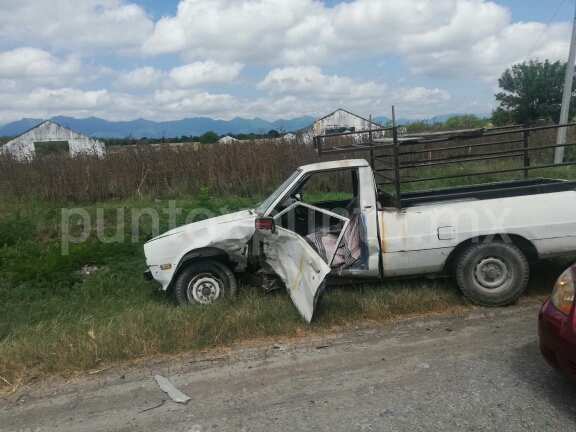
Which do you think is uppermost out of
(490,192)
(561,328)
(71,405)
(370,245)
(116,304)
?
(490,192)

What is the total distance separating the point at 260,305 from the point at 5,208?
8862 mm

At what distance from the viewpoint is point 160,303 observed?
597 centimetres

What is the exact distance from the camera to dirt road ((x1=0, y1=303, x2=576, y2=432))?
329cm

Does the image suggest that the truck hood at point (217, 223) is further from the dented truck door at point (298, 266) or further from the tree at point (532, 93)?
the tree at point (532, 93)

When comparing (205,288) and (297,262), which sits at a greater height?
(297,262)

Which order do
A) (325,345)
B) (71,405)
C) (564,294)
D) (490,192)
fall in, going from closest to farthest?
(564,294) → (71,405) → (325,345) → (490,192)

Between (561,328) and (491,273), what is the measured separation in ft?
6.97

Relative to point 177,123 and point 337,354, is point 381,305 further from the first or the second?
point 177,123

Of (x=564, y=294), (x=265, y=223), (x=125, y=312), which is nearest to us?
(x=564, y=294)

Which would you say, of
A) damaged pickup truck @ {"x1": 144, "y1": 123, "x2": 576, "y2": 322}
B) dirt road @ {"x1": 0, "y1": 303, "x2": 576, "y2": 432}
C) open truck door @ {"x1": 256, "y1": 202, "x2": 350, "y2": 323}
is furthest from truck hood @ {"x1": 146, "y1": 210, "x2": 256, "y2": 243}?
dirt road @ {"x1": 0, "y1": 303, "x2": 576, "y2": 432}

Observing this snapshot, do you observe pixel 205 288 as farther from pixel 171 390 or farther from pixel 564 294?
pixel 564 294

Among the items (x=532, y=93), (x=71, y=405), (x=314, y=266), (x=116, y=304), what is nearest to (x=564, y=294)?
(x=314, y=266)

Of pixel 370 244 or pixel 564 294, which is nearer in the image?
pixel 564 294

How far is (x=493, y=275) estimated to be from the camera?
5.21 meters
